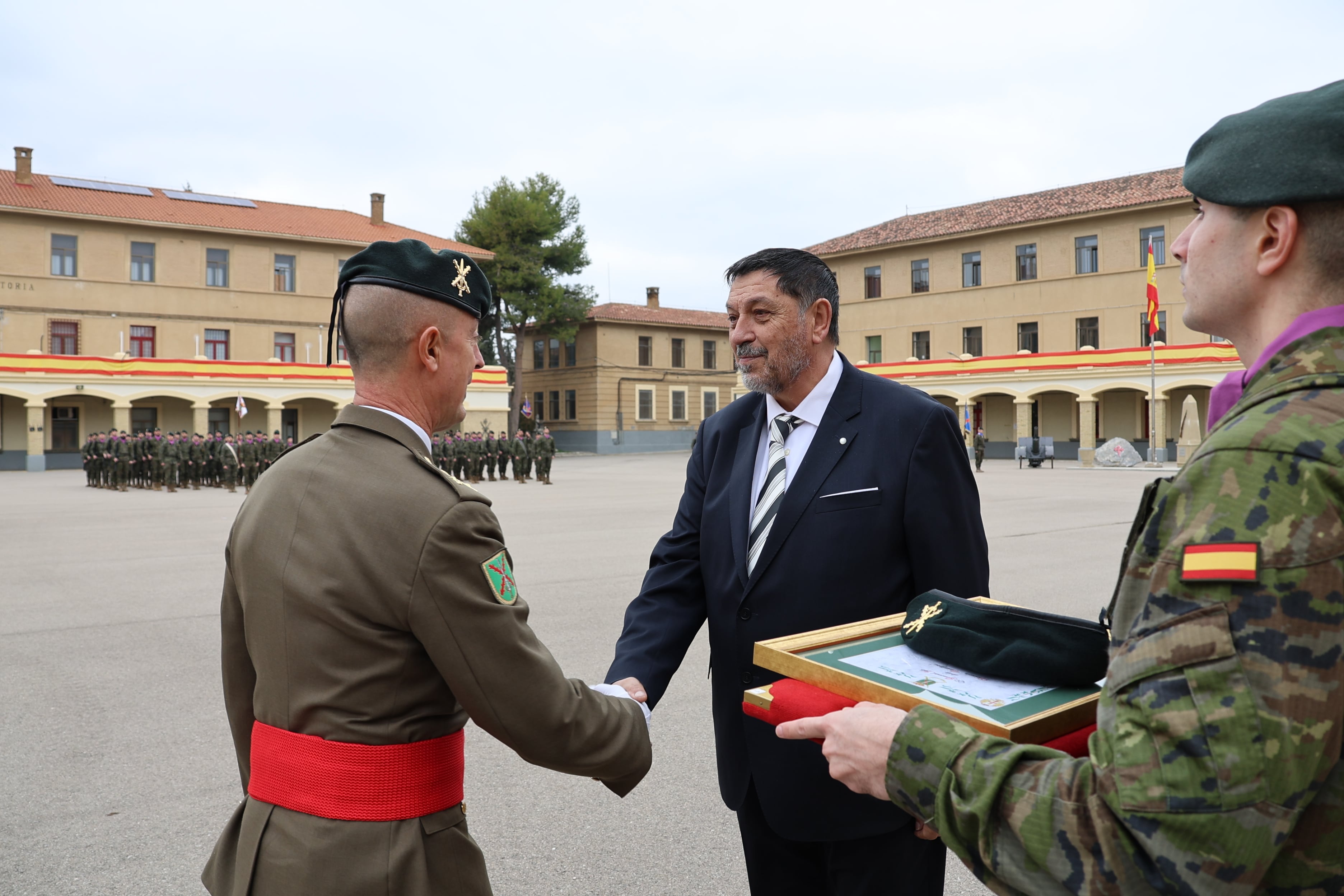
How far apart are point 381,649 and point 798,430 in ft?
4.77

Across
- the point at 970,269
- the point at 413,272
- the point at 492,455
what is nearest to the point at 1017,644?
the point at 413,272

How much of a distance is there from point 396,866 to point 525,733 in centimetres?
33

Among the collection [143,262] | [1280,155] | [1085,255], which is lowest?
[1280,155]

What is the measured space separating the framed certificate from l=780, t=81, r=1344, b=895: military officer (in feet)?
0.32

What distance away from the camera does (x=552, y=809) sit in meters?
3.97

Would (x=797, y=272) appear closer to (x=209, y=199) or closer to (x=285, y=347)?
(x=285, y=347)

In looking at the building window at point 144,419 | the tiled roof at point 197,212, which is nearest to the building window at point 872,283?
the tiled roof at point 197,212

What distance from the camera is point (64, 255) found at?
40.2 m

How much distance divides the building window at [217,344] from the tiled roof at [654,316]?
1962cm

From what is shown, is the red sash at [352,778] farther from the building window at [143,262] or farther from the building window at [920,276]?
the building window at [920,276]

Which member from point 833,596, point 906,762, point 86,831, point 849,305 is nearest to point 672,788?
point 833,596

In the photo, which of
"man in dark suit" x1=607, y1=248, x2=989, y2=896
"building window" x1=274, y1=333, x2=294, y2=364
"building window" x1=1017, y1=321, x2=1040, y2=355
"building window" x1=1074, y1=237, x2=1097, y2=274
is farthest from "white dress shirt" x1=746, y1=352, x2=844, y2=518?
"building window" x1=274, y1=333, x2=294, y2=364

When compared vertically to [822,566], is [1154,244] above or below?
above

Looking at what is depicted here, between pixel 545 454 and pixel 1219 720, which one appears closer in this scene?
pixel 1219 720
